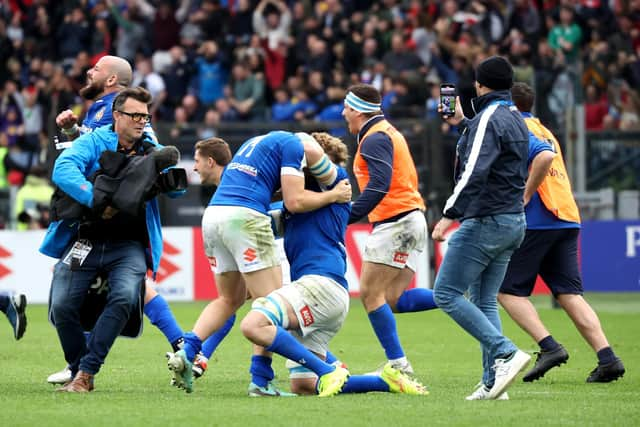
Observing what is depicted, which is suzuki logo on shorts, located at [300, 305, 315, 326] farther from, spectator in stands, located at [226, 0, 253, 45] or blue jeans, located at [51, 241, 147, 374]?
spectator in stands, located at [226, 0, 253, 45]

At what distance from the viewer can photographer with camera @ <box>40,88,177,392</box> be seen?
8.63m

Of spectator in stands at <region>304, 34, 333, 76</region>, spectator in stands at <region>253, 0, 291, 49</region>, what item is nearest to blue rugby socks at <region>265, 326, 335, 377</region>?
spectator in stands at <region>304, 34, 333, 76</region>

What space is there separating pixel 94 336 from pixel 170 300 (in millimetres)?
9447

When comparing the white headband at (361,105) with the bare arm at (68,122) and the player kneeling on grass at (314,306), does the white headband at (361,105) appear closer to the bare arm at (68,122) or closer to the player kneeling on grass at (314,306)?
the player kneeling on grass at (314,306)

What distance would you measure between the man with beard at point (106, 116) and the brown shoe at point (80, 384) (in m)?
0.68

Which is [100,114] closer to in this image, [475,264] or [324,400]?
[324,400]

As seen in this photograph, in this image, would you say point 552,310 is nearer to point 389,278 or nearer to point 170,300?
point 170,300

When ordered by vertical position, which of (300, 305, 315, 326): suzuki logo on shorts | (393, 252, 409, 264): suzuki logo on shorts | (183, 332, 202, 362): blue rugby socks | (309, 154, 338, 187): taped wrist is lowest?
(183, 332, 202, 362): blue rugby socks

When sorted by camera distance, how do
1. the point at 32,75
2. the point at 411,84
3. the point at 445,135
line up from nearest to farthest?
the point at 445,135 → the point at 411,84 → the point at 32,75

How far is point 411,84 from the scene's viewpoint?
70.9ft

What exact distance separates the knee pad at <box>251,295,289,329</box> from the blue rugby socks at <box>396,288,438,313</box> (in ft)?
8.02

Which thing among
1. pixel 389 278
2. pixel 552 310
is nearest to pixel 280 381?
pixel 389 278

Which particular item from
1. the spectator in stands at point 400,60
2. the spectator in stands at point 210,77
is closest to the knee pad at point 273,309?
the spectator in stands at point 400,60

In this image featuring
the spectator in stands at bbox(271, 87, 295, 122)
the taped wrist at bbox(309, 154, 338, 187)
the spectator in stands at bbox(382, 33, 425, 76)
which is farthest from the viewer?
the spectator in stands at bbox(382, 33, 425, 76)
